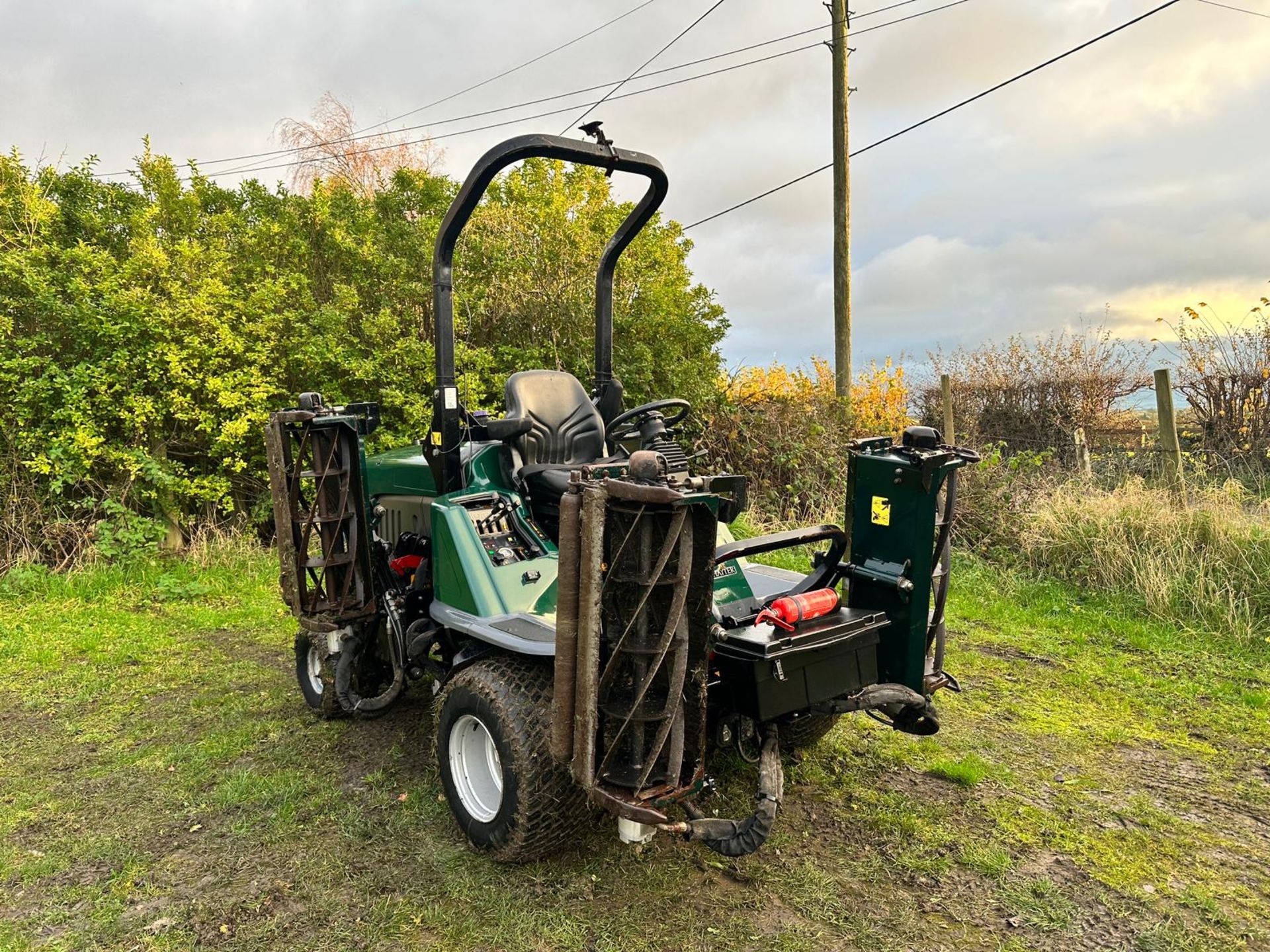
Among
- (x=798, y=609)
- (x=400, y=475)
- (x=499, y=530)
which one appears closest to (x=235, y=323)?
(x=400, y=475)

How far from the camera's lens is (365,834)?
3.19 metres

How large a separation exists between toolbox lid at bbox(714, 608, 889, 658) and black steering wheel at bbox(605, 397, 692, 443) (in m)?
1.35

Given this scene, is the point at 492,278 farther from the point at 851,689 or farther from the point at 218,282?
the point at 851,689

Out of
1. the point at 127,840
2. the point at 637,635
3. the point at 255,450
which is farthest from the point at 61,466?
the point at 637,635

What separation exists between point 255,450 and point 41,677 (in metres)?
2.87

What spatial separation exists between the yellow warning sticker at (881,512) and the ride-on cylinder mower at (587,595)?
0.01m

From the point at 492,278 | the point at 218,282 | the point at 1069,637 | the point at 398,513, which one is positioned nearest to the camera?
the point at 398,513

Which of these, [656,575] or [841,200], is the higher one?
[841,200]

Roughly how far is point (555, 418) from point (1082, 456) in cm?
679

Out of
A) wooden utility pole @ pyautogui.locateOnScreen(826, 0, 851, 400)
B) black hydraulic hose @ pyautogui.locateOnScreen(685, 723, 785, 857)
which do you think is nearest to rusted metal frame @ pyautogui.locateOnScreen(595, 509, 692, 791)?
black hydraulic hose @ pyautogui.locateOnScreen(685, 723, 785, 857)

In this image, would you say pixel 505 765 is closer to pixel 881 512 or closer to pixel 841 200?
pixel 881 512

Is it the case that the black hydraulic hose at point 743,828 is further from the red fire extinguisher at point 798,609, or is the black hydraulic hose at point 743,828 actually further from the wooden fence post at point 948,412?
the wooden fence post at point 948,412

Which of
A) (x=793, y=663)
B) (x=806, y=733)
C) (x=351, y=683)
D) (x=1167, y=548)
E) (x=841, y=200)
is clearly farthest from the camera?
(x=841, y=200)

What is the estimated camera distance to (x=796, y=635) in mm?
2658
